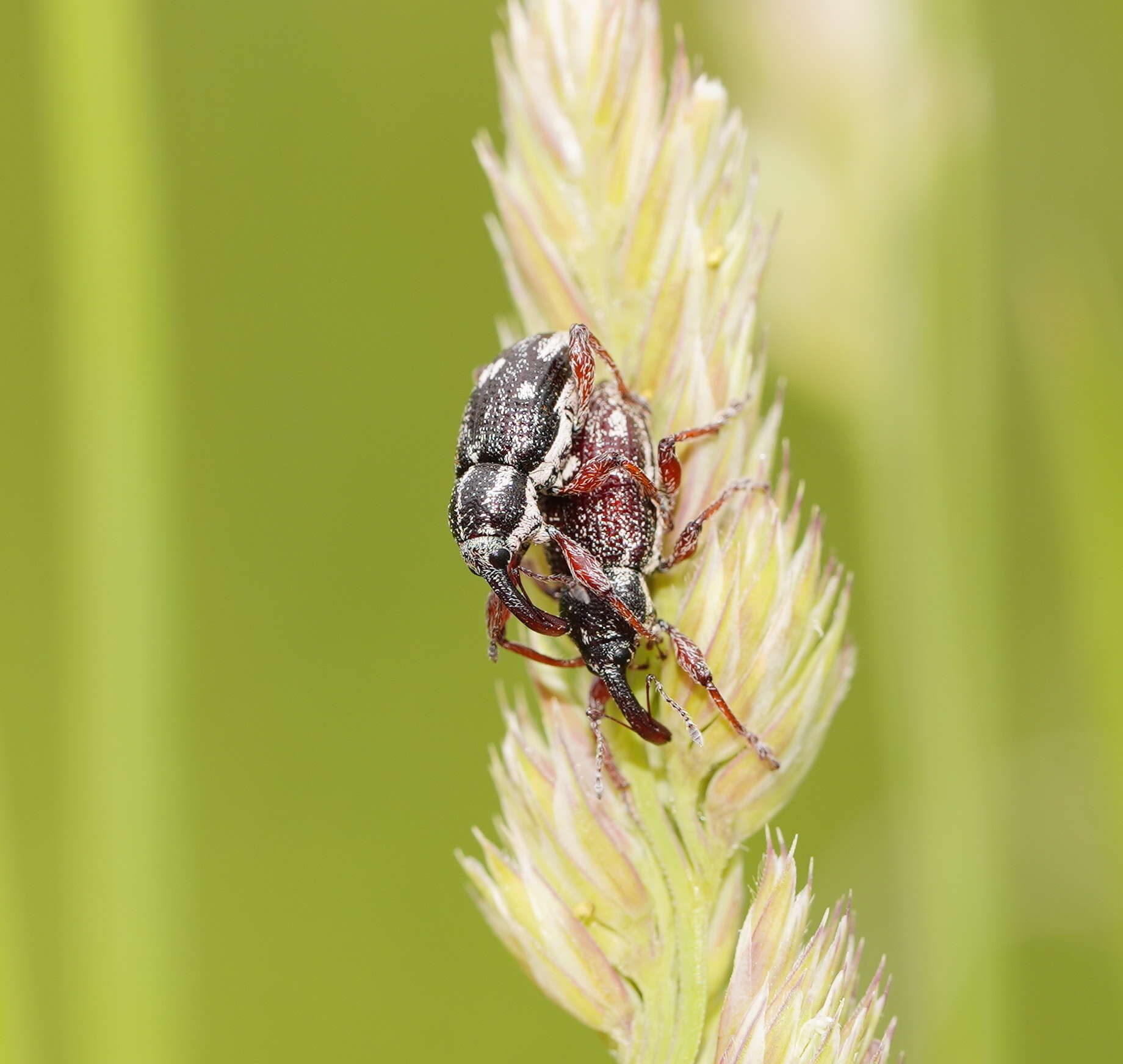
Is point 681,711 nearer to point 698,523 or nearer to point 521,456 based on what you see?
point 698,523

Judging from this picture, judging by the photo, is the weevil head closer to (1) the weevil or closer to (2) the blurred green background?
(1) the weevil

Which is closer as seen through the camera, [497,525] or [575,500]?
[497,525]

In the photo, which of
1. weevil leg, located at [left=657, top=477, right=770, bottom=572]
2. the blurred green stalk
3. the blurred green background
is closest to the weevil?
weevil leg, located at [left=657, top=477, right=770, bottom=572]

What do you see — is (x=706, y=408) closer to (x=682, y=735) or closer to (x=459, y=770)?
(x=682, y=735)

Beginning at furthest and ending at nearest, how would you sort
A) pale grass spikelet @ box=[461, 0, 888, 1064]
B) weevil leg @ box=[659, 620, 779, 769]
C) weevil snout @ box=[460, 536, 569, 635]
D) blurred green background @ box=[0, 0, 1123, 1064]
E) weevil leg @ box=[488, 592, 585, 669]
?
weevil leg @ box=[488, 592, 585, 669], weevil snout @ box=[460, 536, 569, 635], blurred green background @ box=[0, 0, 1123, 1064], weevil leg @ box=[659, 620, 779, 769], pale grass spikelet @ box=[461, 0, 888, 1064]

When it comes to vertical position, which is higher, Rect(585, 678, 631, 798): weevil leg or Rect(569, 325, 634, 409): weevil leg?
Rect(569, 325, 634, 409): weevil leg

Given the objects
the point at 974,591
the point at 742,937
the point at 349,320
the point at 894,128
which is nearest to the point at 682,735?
the point at 742,937

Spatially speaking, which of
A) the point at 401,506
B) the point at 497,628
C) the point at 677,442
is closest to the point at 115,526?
the point at 497,628

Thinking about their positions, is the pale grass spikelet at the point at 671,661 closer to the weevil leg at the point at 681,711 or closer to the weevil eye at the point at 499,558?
the weevil leg at the point at 681,711
